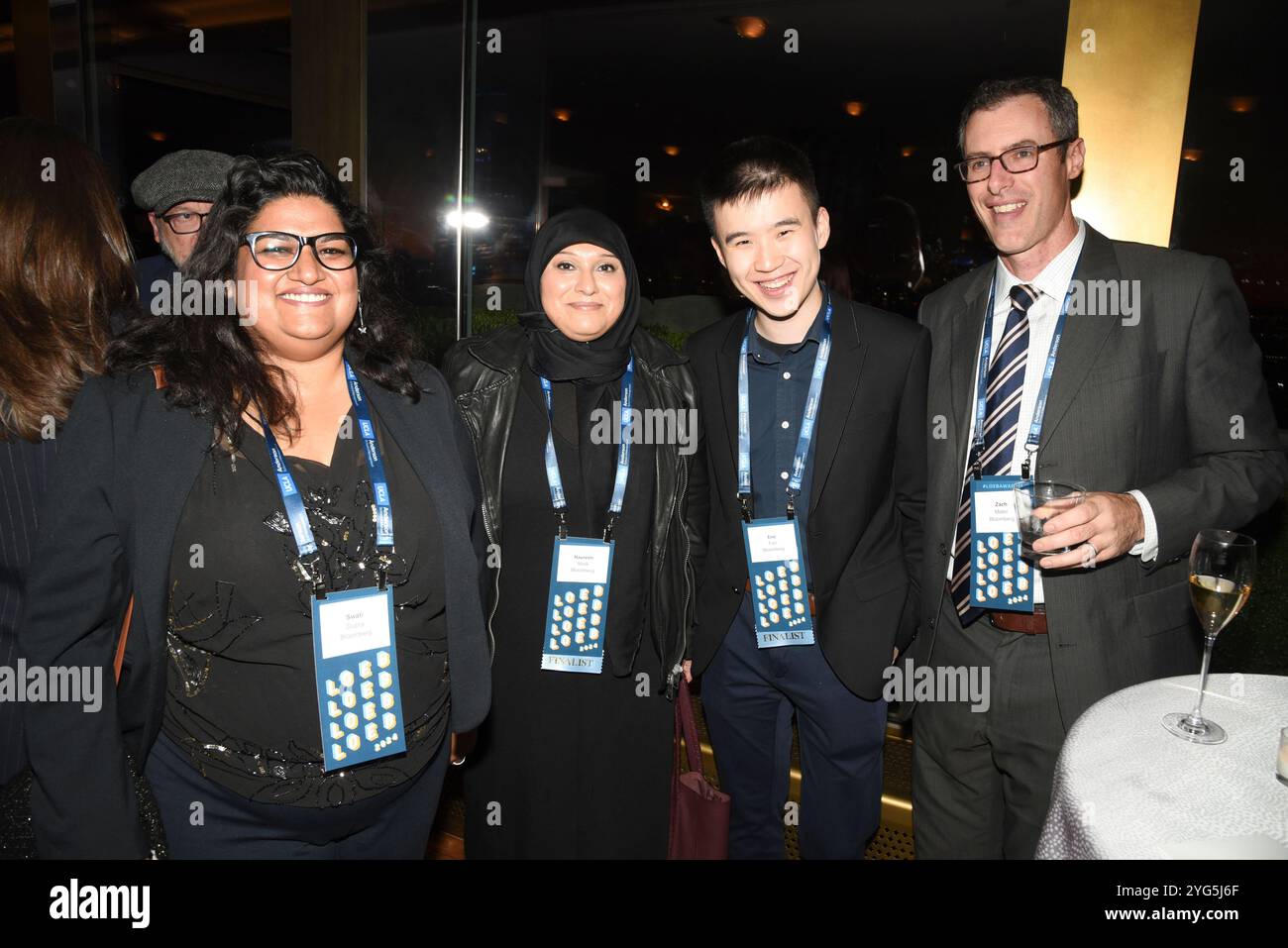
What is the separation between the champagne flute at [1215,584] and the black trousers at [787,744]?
85 centimetres

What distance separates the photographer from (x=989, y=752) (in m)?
2.14

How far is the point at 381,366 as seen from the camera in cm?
177

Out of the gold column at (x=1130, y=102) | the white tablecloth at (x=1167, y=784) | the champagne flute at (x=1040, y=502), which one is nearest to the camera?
the white tablecloth at (x=1167, y=784)


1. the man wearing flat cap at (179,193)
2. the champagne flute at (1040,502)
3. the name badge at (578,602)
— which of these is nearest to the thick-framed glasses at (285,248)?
the name badge at (578,602)

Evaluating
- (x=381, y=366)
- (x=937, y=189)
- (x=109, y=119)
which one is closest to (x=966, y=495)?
(x=381, y=366)

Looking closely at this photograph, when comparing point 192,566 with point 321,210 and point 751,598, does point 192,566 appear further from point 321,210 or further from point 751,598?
point 751,598

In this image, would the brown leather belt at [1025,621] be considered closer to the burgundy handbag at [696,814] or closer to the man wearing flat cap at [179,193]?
the burgundy handbag at [696,814]

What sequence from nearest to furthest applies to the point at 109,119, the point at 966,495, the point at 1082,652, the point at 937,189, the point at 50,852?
the point at 50,852 < the point at 1082,652 < the point at 966,495 < the point at 937,189 < the point at 109,119

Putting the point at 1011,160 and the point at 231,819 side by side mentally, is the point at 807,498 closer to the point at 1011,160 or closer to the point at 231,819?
the point at 1011,160

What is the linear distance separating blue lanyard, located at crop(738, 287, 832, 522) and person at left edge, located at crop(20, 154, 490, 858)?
0.78 metres

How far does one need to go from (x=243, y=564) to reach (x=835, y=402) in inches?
55.5

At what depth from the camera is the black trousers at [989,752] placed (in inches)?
78.3

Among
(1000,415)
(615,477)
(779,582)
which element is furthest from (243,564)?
(1000,415)

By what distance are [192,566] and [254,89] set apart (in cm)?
644
